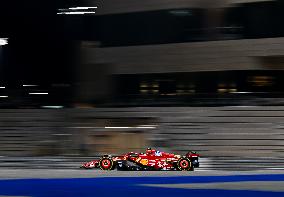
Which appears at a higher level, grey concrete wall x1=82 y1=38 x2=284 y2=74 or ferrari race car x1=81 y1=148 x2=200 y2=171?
grey concrete wall x1=82 y1=38 x2=284 y2=74

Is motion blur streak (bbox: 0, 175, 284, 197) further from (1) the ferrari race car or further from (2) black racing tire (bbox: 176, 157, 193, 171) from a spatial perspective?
(1) the ferrari race car

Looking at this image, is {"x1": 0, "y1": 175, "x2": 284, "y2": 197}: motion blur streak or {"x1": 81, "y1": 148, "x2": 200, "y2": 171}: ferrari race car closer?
{"x1": 0, "y1": 175, "x2": 284, "y2": 197}: motion blur streak

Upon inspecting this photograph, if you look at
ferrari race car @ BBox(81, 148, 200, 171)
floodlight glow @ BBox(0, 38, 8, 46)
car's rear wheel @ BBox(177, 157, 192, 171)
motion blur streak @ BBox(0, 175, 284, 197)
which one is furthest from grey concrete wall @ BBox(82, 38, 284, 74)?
motion blur streak @ BBox(0, 175, 284, 197)

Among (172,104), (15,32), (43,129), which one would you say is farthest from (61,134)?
(15,32)

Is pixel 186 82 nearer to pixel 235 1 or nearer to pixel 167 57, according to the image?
pixel 167 57

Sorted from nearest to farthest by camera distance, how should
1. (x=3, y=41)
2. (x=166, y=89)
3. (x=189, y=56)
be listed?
(x=189, y=56)
(x=166, y=89)
(x=3, y=41)

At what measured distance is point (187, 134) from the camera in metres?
28.5

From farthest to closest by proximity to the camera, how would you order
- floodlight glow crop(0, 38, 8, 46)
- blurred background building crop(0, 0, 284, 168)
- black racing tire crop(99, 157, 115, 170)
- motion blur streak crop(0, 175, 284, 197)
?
floodlight glow crop(0, 38, 8, 46), blurred background building crop(0, 0, 284, 168), black racing tire crop(99, 157, 115, 170), motion blur streak crop(0, 175, 284, 197)

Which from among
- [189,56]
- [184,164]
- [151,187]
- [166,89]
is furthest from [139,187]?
[166,89]

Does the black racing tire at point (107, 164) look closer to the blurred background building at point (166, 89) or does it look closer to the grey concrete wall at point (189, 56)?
the blurred background building at point (166, 89)

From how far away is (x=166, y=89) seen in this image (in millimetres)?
33344

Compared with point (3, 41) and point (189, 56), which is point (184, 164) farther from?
point (3, 41)

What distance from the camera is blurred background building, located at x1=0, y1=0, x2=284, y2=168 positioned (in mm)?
28203

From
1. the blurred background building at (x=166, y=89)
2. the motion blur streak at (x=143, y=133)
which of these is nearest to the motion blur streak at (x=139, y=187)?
the motion blur streak at (x=143, y=133)
